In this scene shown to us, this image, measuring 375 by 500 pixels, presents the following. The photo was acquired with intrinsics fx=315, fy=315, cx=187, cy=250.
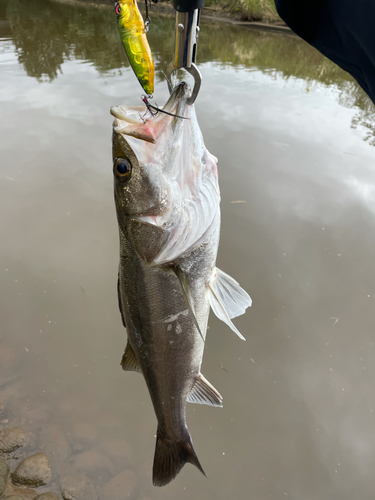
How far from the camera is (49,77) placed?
7.35 metres

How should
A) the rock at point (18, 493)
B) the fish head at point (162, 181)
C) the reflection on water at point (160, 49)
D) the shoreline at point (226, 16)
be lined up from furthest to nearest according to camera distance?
the shoreline at point (226, 16) < the reflection on water at point (160, 49) < the rock at point (18, 493) < the fish head at point (162, 181)

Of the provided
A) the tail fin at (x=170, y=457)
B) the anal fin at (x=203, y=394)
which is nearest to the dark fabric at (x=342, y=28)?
the anal fin at (x=203, y=394)

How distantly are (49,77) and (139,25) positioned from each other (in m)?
7.99

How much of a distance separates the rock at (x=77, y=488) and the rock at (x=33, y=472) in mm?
125

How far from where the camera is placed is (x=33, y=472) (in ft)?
6.87

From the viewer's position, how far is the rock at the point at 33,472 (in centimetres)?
206

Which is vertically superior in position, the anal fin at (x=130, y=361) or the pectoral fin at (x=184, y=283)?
the pectoral fin at (x=184, y=283)

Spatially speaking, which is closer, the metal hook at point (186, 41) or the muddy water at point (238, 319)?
the metal hook at point (186, 41)

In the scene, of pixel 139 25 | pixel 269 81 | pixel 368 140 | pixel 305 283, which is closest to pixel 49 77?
pixel 269 81

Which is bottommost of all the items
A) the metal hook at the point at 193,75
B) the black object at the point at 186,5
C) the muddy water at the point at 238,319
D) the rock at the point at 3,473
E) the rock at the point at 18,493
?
the rock at the point at 18,493

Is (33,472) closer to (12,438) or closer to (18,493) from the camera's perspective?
Result: (18,493)

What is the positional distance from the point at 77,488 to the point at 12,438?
59 cm

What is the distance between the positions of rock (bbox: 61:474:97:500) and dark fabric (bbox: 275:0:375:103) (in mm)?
2736

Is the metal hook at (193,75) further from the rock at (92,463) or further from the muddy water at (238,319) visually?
the rock at (92,463)
